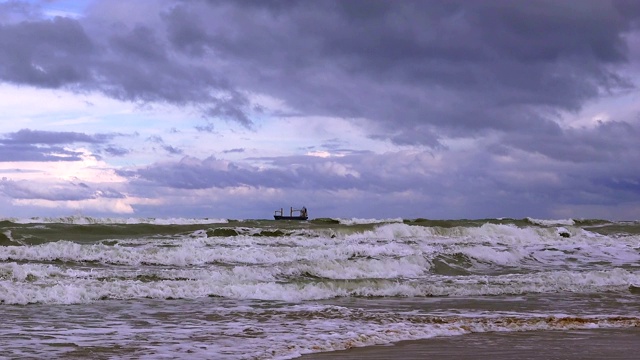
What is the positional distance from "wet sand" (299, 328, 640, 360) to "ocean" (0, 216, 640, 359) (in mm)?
163

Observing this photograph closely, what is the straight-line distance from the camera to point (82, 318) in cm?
1205

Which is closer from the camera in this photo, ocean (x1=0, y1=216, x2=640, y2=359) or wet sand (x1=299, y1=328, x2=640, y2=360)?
wet sand (x1=299, y1=328, x2=640, y2=360)

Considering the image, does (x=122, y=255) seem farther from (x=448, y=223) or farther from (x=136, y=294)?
(x=448, y=223)

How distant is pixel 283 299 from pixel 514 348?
692 centimetres

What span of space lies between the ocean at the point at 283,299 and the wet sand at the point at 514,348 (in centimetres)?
16

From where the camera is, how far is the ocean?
399 inches

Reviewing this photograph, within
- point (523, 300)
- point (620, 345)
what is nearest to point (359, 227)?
point (523, 300)

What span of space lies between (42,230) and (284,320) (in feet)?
82.2

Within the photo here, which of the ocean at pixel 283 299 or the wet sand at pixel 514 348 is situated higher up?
the ocean at pixel 283 299

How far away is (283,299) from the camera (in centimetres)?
1595

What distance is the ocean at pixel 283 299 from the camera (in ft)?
33.2

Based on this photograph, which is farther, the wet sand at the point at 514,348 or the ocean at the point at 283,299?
the ocean at the point at 283,299

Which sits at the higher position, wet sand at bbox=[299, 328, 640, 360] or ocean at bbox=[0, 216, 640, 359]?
ocean at bbox=[0, 216, 640, 359]

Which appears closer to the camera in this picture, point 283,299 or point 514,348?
point 514,348
